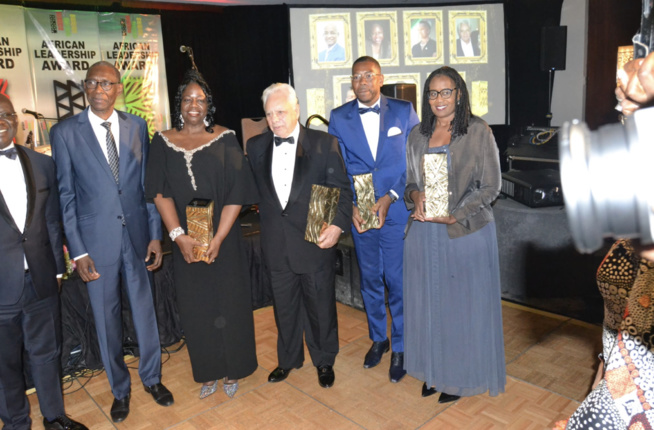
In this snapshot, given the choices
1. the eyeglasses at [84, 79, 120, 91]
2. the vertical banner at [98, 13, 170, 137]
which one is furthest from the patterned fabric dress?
the vertical banner at [98, 13, 170, 137]

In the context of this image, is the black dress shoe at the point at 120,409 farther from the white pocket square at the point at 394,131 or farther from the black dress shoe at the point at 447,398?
the white pocket square at the point at 394,131

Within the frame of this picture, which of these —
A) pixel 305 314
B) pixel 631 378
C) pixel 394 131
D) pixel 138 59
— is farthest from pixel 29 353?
pixel 138 59

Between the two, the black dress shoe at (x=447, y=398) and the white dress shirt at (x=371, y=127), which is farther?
the white dress shirt at (x=371, y=127)

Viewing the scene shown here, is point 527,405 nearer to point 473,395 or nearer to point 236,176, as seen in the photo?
point 473,395

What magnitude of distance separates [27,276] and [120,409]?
37.2 inches

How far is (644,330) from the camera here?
1.08 meters

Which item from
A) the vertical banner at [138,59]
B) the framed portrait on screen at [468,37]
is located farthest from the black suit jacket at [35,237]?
the framed portrait on screen at [468,37]

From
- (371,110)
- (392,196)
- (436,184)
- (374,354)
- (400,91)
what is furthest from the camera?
(400,91)

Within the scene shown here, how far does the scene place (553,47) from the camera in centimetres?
673

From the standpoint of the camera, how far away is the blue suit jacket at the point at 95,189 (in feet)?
8.70

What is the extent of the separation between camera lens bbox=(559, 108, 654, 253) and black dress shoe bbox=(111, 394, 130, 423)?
282 cm

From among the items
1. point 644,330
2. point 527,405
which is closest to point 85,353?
point 527,405

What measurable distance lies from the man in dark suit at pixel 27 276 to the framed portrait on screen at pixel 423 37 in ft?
16.9

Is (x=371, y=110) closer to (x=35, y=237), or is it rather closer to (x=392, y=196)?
(x=392, y=196)
